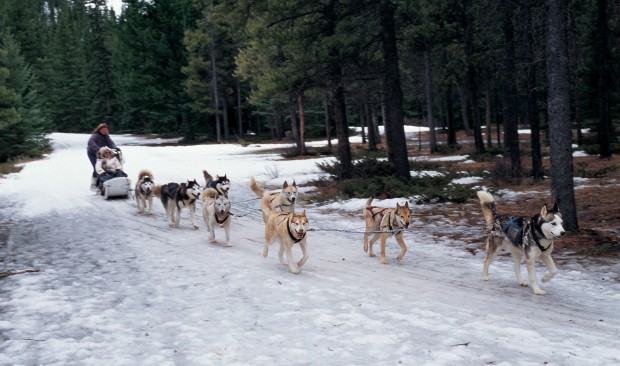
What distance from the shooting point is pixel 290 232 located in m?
7.90

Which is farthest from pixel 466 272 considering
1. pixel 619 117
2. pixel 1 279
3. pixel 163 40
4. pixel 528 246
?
pixel 163 40

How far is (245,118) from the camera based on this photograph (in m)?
58.4

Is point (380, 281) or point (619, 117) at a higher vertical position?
point (619, 117)

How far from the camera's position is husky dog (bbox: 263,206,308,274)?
303 inches

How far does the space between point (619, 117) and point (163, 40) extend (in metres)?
45.9

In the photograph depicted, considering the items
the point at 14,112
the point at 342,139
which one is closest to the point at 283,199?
the point at 342,139

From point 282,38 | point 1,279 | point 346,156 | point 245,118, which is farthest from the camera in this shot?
point 245,118

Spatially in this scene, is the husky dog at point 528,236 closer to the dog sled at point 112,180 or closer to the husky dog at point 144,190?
the husky dog at point 144,190

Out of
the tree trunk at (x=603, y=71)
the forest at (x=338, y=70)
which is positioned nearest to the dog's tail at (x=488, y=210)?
the forest at (x=338, y=70)

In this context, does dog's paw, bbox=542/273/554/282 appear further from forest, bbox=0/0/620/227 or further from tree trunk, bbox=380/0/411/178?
tree trunk, bbox=380/0/411/178

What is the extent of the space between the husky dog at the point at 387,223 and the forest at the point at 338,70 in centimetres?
350

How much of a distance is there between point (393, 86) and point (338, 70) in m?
2.28

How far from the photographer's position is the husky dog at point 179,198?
454 inches

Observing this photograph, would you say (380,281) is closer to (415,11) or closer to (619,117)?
(415,11)
